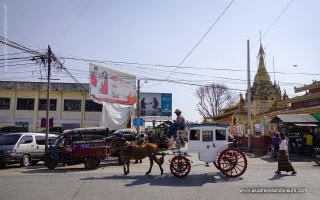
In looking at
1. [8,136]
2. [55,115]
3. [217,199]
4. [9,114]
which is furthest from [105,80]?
[217,199]

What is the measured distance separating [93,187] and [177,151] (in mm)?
4037

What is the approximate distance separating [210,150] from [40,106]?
33.2m

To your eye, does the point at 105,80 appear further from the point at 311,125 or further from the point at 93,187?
the point at 93,187

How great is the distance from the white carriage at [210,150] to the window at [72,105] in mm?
30685

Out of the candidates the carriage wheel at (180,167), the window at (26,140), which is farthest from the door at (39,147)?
the carriage wheel at (180,167)

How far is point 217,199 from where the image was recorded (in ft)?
29.2

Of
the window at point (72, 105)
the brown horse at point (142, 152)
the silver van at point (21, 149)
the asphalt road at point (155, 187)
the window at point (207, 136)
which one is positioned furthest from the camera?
the window at point (72, 105)

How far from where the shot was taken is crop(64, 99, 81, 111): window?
138 feet

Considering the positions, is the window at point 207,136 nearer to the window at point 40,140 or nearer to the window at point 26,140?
the window at point 26,140

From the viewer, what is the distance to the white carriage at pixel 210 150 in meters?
13.0

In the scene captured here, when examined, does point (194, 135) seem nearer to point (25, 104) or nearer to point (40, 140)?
point (40, 140)

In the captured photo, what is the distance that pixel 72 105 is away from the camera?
4206 centimetres

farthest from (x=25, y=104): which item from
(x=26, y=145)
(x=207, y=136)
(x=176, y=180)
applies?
(x=176, y=180)

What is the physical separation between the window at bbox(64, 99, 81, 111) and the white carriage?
30.7 metres
